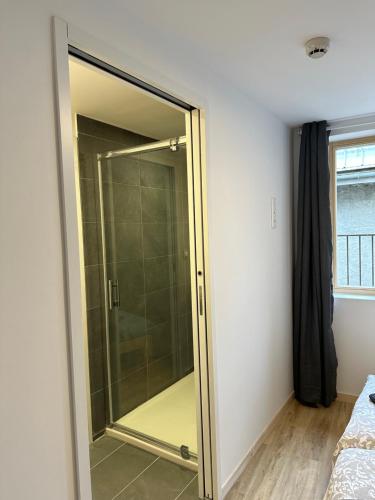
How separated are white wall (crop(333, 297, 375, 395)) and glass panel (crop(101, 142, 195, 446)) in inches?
52.2

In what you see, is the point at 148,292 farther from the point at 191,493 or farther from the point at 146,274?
the point at 191,493

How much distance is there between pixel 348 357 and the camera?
317 cm

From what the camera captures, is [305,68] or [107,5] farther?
[305,68]

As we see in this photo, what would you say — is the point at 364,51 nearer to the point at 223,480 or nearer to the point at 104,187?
the point at 104,187

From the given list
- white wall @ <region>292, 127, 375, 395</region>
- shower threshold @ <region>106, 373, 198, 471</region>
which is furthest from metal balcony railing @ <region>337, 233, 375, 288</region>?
shower threshold @ <region>106, 373, 198, 471</region>

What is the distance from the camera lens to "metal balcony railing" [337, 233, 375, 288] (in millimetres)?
3215

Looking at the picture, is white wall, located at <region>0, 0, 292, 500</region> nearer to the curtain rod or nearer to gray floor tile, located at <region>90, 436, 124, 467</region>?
gray floor tile, located at <region>90, 436, 124, 467</region>

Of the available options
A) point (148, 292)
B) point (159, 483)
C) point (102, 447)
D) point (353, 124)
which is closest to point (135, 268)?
point (148, 292)

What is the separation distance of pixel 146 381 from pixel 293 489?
1.37 meters

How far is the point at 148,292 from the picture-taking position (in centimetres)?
305

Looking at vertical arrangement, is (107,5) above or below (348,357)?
above

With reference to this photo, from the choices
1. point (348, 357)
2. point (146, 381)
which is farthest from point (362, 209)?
point (146, 381)

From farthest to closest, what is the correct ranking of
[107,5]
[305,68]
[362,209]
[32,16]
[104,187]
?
1. [362,209]
2. [104,187]
3. [305,68]
4. [107,5]
5. [32,16]

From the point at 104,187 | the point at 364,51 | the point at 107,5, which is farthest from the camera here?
the point at 104,187
